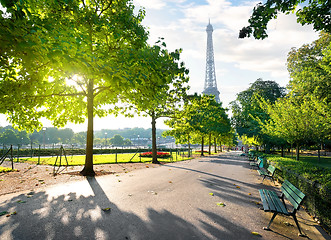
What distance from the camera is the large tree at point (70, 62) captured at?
218 inches

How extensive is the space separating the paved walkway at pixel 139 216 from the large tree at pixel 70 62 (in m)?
3.62

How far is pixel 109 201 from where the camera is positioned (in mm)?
5918

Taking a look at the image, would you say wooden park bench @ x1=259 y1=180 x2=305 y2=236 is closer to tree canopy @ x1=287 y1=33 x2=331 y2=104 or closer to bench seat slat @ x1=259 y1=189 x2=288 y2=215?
bench seat slat @ x1=259 y1=189 x2=288 y2=215

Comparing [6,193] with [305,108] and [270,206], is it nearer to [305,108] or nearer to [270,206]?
[270,206]

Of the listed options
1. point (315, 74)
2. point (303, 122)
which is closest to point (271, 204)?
point (303, 122)

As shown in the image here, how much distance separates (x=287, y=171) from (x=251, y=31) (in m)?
5.56

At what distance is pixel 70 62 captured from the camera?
559cm

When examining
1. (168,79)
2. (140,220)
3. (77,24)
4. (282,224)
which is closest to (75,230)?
(140,220)

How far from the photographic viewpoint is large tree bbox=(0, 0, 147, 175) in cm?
553

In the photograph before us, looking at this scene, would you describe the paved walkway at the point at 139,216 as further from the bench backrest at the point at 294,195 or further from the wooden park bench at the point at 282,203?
the bench backrest at the point at 294,195

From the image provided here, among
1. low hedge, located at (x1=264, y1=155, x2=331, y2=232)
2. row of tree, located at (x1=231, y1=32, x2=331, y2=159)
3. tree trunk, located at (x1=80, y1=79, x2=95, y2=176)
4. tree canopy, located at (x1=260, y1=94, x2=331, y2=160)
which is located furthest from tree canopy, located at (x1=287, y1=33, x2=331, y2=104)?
tree trunk, located at (x1=80, y1=79, x2=95, y2=176)

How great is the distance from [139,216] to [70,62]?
453 centimetres

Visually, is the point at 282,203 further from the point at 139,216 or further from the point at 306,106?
the point at 306,106

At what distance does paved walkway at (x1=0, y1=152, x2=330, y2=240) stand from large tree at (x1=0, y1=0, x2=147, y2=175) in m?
3.62
